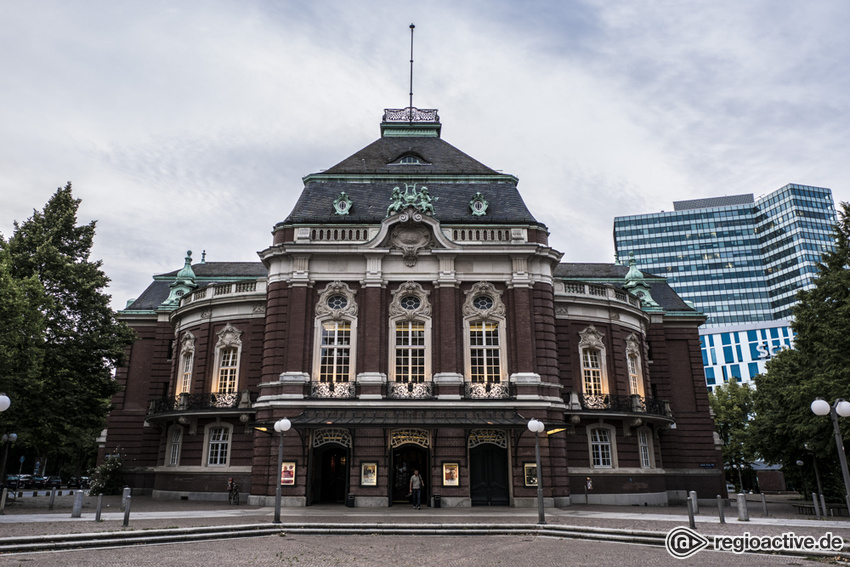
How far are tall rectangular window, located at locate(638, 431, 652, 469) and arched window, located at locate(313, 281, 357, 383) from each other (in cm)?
1784

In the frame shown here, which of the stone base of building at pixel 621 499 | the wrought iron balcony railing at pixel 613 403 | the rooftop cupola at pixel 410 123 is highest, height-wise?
the rooftop cupola at pixel 410 123

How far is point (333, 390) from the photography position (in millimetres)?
29484

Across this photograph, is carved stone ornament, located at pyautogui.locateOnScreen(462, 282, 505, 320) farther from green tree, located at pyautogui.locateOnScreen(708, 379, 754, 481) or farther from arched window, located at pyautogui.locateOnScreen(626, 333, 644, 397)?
green tree, located at pyautogui.locateOnScreen(708, 379, 754, 481)

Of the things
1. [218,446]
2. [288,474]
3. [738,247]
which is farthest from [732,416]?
[738,247]

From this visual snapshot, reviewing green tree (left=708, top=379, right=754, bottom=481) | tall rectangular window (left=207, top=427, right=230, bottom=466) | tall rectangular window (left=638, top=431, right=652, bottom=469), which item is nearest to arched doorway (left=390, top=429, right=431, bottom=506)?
tall rectangular window (left=207, top=427, right=230, bottom=466)

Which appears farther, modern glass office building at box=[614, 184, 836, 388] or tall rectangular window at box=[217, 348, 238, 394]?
modern glass office building at box=[614, 184, 836, 388]

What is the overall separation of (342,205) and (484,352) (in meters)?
11.4

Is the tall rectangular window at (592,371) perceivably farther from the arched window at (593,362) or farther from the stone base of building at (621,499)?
the stone base of building at (621,499)

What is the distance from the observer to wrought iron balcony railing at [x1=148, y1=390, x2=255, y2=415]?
107 ft

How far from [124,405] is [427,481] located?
75.1ft

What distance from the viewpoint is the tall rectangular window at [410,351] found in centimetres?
3048

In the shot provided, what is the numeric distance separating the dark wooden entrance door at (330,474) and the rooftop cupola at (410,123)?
2154 cm

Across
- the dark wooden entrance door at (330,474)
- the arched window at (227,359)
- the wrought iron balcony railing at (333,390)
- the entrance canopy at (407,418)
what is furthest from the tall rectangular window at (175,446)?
the wrought iron balcony railing at (333,390)

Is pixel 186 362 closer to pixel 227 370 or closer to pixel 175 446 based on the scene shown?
pixel 227 370
